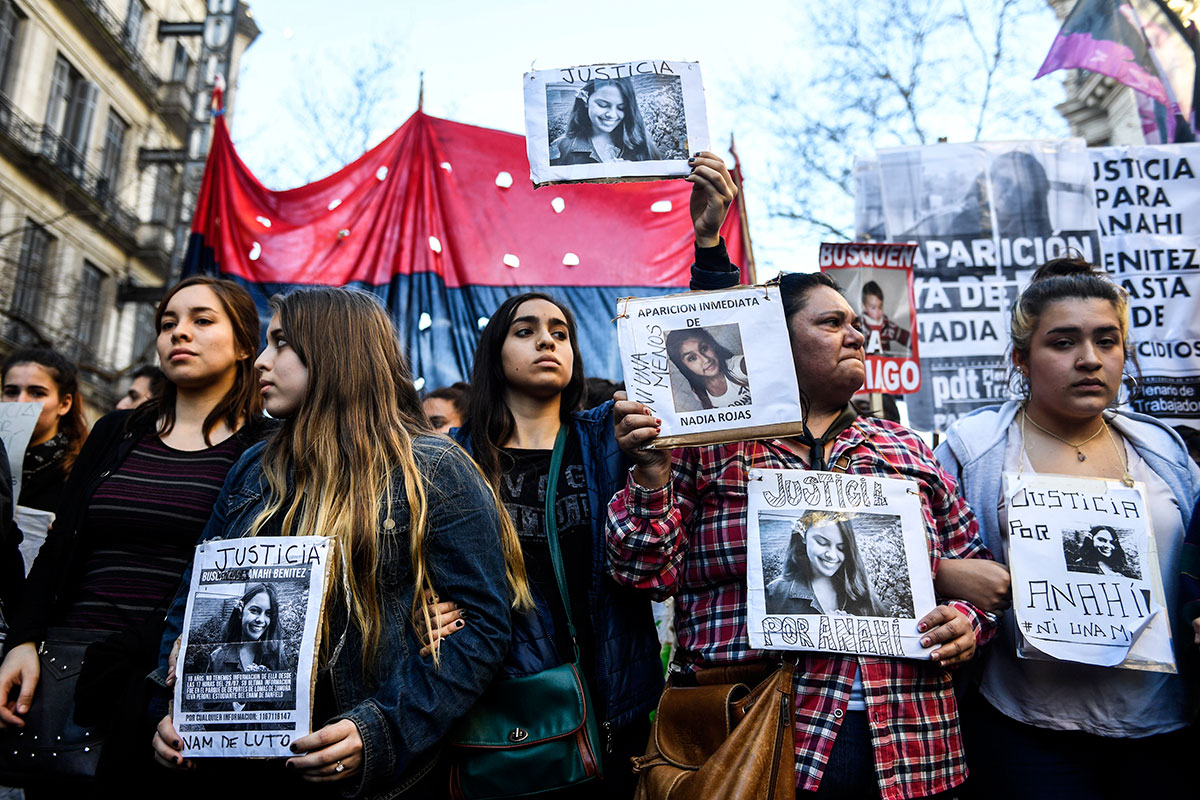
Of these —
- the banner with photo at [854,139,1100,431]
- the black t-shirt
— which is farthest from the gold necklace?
the banner with photo at [854,139,1100,431]

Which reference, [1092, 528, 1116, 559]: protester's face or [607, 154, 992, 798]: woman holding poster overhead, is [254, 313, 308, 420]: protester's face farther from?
[1092, 528, 1116, 559]: protester's face

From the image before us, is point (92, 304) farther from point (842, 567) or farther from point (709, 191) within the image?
point (842, 567)

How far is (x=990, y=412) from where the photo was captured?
9.53ft

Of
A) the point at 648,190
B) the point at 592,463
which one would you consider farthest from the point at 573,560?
the point at 648,190

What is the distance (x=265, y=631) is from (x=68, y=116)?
80.3ft

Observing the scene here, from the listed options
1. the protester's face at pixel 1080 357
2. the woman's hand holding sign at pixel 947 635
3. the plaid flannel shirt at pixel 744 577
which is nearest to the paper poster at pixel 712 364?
the plaid flannel shirt at pixel 744 577

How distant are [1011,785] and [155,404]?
270 cm

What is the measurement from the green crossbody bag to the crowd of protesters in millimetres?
62

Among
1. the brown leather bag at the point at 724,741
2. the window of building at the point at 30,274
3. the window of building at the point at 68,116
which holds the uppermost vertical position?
the window of building at the point at 68,116

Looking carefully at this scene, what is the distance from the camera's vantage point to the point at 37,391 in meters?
4.14

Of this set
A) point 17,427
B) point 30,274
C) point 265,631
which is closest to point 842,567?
point 265,631

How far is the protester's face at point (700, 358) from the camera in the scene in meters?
2.30

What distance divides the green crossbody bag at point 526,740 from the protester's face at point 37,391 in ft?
9.64

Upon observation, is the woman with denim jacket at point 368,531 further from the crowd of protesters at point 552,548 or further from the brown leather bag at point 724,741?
the brown leather bag at point 724,741
